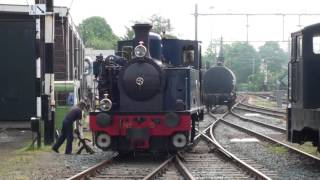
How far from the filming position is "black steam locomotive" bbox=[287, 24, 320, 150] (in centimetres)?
1211

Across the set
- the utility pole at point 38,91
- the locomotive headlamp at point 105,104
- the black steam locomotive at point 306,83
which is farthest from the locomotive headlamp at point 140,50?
the utility pole at point 38,91

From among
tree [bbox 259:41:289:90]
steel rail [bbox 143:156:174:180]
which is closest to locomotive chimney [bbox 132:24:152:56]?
steel rail [bbox 143:156:174:180]

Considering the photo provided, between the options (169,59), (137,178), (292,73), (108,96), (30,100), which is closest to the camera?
(137,178)

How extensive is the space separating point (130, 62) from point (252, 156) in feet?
11.9

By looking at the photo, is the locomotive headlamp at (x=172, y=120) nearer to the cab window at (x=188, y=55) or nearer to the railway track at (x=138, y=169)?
the railway track at (x=138, y=169)

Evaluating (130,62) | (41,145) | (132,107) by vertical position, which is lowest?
(41,145)

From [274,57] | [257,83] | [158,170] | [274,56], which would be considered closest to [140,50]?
[158,170]

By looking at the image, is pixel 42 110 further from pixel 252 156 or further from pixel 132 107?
pixel 252 156

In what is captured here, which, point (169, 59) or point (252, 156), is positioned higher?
point (169, 59)

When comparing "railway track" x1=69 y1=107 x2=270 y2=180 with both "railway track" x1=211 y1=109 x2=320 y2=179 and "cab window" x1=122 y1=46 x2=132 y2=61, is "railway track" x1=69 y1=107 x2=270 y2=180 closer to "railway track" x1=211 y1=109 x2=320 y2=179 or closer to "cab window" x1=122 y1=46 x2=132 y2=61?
"railway track" x1=211 y1=109 x2=320 y2=179

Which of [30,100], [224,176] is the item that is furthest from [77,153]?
[30,100]

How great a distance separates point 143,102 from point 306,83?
3562 mm

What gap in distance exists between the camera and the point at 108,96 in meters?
14.5

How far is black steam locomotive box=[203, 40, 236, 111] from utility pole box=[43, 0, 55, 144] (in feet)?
73.0
